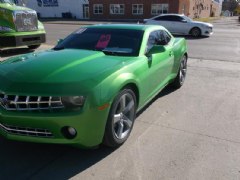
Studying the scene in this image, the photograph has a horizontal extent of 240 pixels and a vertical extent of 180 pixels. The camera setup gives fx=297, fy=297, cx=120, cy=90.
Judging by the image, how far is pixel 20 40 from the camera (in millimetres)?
10250

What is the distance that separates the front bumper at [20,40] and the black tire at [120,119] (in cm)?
725

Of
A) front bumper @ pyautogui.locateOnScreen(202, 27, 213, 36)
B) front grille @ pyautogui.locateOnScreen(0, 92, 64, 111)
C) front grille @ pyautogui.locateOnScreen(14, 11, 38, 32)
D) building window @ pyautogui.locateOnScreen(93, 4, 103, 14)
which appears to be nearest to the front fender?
front grille @ pyautogui.locateOnScreen(0, 92, 64, 111)

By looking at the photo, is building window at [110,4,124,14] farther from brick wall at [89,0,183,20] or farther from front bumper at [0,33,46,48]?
front bumper at [0,33,46,48]

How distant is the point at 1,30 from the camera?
987cm

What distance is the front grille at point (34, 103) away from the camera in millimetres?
3148

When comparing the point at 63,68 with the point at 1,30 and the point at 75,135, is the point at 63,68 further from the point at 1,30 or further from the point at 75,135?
the point at 1,30

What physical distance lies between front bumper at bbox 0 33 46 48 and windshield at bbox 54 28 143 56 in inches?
219

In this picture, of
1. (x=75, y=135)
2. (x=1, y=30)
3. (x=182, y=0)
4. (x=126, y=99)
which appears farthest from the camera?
(x=182, y=0)

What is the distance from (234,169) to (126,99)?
5.04ft

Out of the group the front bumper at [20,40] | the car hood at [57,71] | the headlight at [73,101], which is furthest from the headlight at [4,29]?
the headlight at [73,101]

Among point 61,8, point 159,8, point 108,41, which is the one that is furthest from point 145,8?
point 108,41

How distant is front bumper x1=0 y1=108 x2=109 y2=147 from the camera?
3.11 metres

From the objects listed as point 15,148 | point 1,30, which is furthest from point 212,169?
point 1,30

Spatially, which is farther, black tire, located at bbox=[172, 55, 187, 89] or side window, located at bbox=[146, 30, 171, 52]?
black tire, located at bbox=[172, 55, 187, 89]
